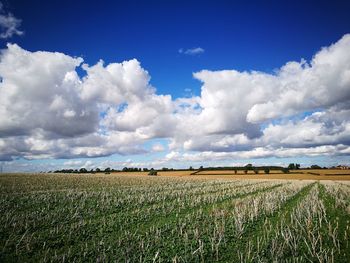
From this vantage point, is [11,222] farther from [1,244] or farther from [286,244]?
[286,244]

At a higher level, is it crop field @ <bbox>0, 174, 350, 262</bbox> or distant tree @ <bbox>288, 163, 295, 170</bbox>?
distant tree @ <bbox>288, 163, 295, 170</bbox>

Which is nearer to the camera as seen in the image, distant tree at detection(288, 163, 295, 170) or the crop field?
the crop field

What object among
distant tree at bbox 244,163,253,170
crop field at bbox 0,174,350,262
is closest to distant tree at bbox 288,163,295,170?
distant tree at bbox 244,163,253,170

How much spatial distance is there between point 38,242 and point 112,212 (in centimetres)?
792

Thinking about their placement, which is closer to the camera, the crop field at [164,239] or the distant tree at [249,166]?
the crop field at [164,239]

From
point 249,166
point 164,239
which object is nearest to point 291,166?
point 249,166

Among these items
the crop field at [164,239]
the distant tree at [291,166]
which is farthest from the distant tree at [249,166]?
the crop field at [164,239]

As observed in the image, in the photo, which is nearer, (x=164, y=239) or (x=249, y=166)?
(x=164, y=239)

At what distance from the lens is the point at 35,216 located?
1675 centimetres

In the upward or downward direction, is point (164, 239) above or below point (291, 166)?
below

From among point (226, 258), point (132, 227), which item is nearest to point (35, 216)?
point (132, 227)

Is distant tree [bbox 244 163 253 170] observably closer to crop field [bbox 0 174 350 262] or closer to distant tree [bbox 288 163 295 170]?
distant tree [bbox 288 163 295 170]

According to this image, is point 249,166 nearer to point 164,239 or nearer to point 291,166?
point 291,166

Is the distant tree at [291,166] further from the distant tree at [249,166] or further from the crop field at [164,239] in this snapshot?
the crop field at [164,239]
